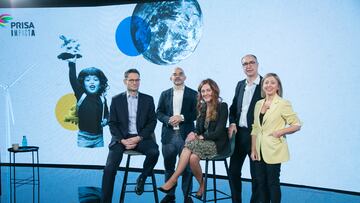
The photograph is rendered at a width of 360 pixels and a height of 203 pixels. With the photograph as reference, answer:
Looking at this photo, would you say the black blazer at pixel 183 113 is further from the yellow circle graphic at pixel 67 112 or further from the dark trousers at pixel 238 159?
the yellow circle graphic at pixel 67 112

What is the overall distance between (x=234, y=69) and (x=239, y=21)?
0.67 m

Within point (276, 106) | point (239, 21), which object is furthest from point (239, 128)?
point (239, 21)

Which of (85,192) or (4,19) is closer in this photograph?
(85,192)

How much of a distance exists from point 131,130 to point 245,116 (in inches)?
48.6

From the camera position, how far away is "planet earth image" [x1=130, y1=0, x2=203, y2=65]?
5633 mm

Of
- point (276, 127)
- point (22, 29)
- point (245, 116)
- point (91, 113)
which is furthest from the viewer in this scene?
point (22, 29)

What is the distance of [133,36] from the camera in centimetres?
602

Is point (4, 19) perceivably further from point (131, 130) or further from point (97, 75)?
point (131, 130)

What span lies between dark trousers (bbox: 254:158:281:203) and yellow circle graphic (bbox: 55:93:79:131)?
142 inches

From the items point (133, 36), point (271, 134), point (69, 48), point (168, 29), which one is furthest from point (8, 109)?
point (271, 134)

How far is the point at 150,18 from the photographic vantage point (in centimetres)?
583

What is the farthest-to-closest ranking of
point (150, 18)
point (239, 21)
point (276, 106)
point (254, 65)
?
point (150, 18) → point (239, 21) → point (254, 65) → point (276, 106)

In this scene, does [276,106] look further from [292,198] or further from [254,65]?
[292,198]

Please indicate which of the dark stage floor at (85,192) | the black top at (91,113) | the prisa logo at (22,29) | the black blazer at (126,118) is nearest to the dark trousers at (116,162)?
the black blazer at (126,118)
